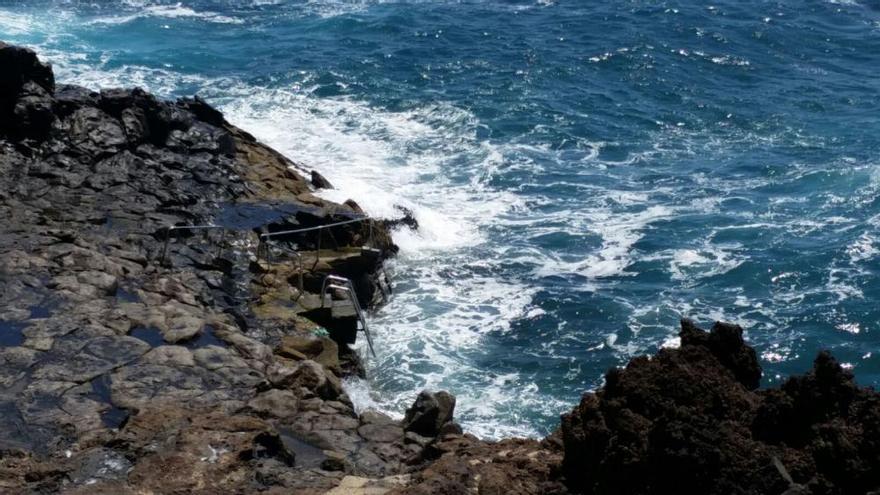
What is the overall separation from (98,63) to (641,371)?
114 ft

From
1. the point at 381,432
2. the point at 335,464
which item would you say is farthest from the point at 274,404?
the point at 335,464

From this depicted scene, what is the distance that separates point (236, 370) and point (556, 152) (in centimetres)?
2011

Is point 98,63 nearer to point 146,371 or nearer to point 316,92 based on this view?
point 316,92

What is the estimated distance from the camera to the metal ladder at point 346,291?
19344 mm

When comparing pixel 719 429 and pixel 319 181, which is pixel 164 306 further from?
pixel 719 429

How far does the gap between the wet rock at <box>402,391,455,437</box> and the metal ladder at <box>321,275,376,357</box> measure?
457 centimetres

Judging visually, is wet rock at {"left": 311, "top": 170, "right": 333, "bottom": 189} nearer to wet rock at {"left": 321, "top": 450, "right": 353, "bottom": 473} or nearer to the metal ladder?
the metal ladder

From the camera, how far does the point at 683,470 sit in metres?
9.78

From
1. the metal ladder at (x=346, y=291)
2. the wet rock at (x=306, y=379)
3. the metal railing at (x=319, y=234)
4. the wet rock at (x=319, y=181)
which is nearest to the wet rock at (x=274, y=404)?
the wet rock at (x=306, y=379)

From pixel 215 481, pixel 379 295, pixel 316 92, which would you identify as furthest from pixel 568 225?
pixel 215 481

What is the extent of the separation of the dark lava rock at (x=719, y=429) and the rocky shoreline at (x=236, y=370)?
0.02 metres

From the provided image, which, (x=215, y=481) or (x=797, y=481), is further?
(x=215, y=481)

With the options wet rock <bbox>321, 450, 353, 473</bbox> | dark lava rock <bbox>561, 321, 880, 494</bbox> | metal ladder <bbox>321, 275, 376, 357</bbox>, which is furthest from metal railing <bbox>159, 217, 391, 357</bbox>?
dark lava rock <bbox>561, 321, 880, 494</bbox>

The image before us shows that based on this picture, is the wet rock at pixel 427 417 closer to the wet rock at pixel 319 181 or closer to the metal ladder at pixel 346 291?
the metal ladder at pixel 346 291
